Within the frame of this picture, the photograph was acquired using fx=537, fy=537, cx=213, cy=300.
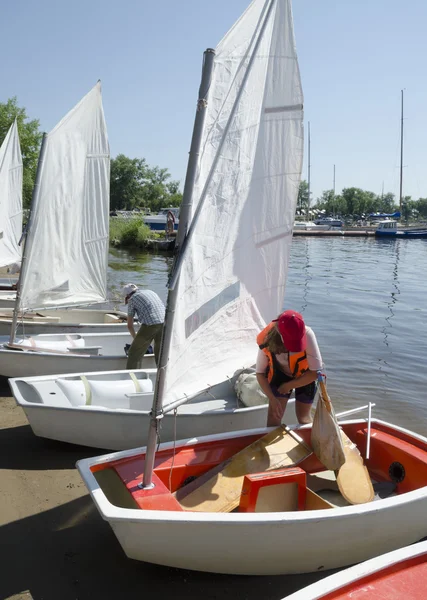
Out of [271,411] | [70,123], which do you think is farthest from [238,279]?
[70,123]

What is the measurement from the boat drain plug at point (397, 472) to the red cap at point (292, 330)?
1419mm

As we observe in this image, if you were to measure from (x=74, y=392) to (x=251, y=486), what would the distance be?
290 cm

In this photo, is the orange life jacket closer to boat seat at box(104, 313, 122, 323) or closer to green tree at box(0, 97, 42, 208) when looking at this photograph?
boat seat at box(104, 313, 122, 323)

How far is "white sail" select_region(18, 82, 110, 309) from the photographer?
8.35 metres

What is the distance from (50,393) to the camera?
243 inches

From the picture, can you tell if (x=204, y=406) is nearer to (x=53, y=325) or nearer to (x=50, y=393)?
(x=50, y=393)

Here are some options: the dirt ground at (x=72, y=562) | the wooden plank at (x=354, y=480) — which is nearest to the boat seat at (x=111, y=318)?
the dirt ground at (x=72, y=562)

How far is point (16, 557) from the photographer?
412cm

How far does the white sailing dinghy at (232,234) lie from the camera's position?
13.3 ft

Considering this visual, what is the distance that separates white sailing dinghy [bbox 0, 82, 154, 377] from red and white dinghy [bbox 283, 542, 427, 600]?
531 centimetres

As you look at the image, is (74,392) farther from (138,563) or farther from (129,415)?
(138,563)

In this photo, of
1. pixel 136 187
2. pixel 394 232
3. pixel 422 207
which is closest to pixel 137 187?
pixel 136 187

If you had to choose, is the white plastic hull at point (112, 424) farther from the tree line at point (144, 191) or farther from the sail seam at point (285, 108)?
the tree line at point (144, 191)

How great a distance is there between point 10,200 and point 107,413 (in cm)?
980
